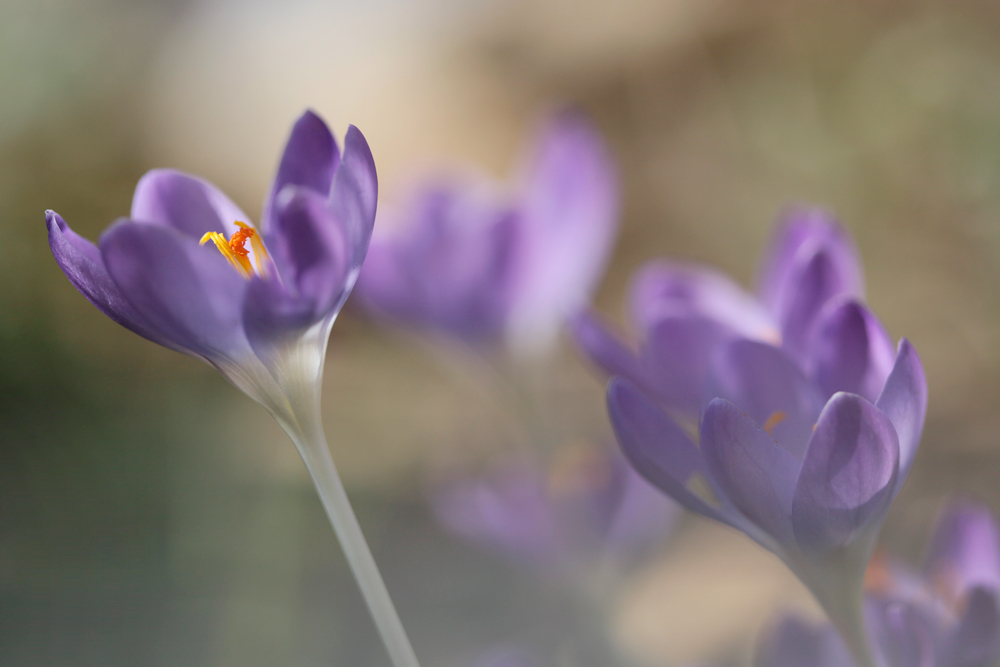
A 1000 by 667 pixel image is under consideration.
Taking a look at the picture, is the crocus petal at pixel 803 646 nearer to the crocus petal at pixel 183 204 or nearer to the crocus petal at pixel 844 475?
the crocus petal at pixel 844 475

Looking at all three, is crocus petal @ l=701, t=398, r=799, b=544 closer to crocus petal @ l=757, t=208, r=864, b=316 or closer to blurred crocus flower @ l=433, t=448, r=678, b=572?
crocus petal @ l=757, t=208, r=864, b=316

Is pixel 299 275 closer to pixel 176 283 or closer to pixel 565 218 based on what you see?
pixel 176 283

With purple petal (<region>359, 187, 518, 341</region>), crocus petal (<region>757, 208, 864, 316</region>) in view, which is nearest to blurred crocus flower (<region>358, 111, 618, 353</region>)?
purple petal (<region>359, 187, 518, 341</region>)

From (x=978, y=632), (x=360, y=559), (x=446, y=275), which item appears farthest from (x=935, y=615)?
(x=446, y=275)

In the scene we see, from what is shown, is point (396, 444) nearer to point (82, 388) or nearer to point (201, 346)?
point (82, 388)

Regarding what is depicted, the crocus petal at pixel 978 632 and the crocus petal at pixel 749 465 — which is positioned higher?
the crocus petal at pixel 749 465

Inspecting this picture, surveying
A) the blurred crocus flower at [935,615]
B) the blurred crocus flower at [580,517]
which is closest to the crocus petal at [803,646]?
the blurred crocus flower at [935,615]
